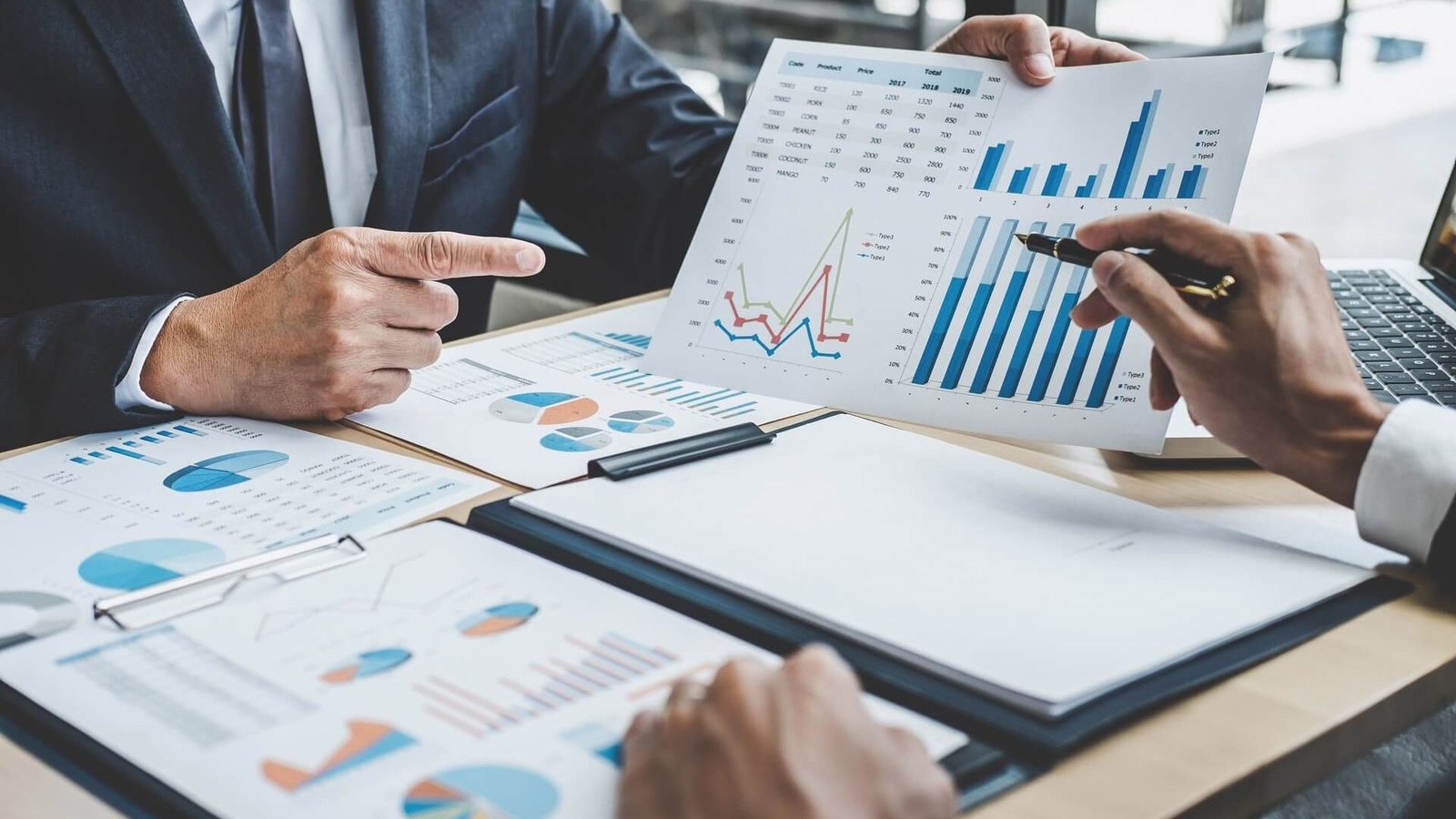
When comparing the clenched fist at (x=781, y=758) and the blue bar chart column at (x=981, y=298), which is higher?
the blue bar chart column at (x=981, y=298)

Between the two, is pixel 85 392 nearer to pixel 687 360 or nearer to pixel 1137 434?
pixel 687 360

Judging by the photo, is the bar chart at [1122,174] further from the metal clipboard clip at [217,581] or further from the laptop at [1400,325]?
the metal clipboard clip at [217,581]

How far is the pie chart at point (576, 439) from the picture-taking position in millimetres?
932

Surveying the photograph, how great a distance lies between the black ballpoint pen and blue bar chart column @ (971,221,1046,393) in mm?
112

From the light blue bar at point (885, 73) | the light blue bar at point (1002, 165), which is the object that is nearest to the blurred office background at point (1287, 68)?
the light blue bar at point (885, 73)

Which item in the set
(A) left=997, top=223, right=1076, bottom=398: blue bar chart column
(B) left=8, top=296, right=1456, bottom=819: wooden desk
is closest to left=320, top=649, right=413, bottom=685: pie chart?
(B) left=8, top=296, right=1456, bottom=819: wooden desk

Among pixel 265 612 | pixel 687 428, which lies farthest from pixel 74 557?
pixel 687 428

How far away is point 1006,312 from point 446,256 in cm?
44

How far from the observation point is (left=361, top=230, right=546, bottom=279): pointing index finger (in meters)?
0.99

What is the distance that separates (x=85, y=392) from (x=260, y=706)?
0.52 metres

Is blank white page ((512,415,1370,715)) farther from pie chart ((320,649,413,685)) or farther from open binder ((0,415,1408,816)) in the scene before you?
pie chart ((320,649,413,685))

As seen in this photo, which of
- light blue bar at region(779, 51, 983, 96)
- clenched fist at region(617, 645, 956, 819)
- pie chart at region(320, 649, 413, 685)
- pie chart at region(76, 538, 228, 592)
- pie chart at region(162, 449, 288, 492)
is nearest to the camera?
clenched fist at region(617, 645, 956, 819)

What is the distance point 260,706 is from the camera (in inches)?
22.7

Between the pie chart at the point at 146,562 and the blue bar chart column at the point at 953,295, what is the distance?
54 cm
